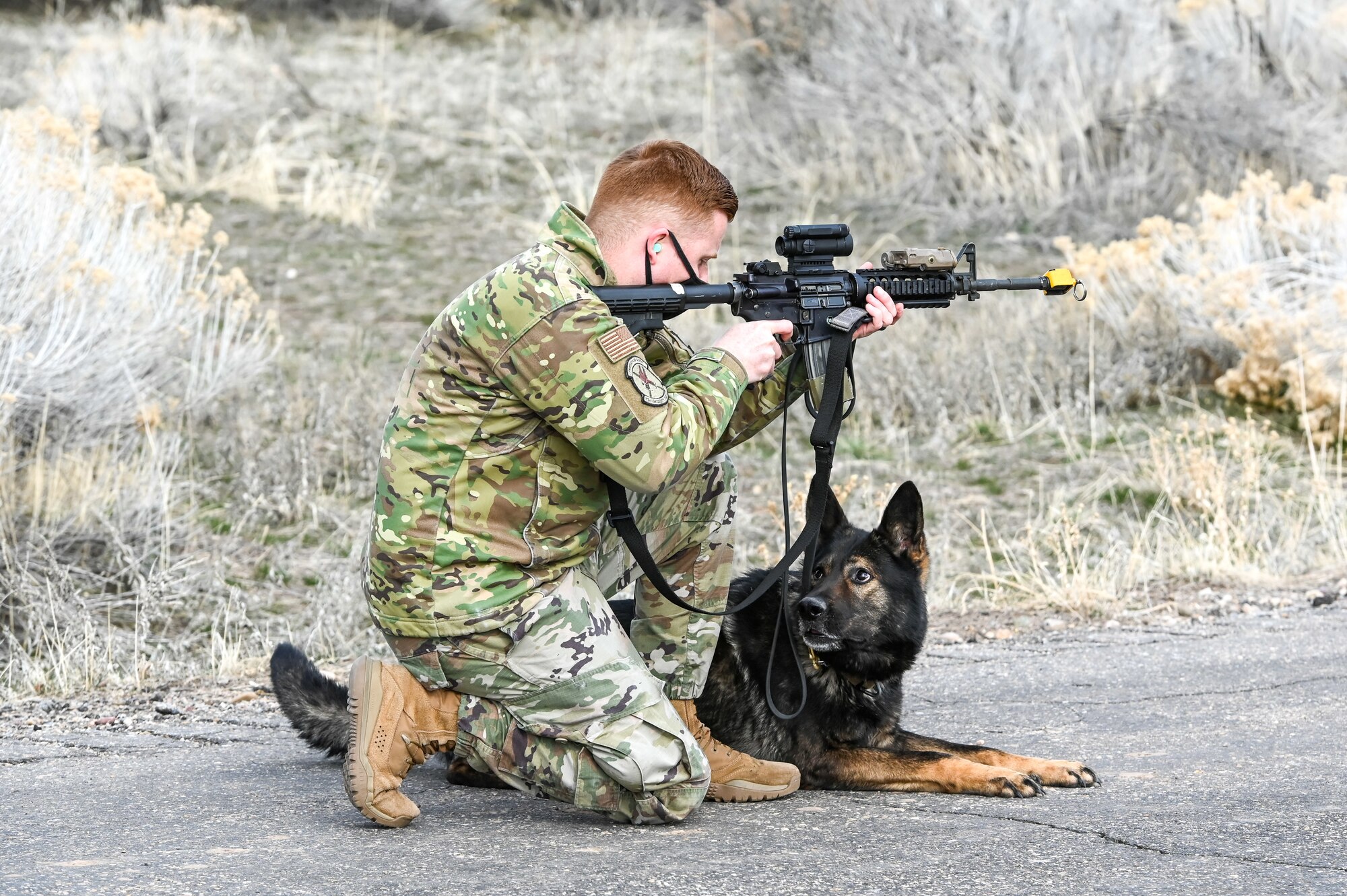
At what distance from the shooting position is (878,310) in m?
3.98

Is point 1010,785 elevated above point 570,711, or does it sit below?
below

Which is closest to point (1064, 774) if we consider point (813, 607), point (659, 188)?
point (813, 607)

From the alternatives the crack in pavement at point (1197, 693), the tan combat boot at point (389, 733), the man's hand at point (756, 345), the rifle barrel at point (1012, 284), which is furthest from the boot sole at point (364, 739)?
the crack in pavement at point (1197, 693)

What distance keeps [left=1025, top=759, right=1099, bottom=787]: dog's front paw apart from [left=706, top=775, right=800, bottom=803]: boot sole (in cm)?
70

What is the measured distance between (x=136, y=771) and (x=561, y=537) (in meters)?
1.66

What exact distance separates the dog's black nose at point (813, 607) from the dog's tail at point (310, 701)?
4.49 feet

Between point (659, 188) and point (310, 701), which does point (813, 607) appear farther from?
point (310, 701)

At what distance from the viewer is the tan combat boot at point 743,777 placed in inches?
157

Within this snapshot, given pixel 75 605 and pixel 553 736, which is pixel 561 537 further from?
pixel 75 605

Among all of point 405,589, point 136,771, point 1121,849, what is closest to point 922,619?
point 1121,849

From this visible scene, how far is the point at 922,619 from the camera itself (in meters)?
4.50

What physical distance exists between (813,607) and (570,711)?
0.98m

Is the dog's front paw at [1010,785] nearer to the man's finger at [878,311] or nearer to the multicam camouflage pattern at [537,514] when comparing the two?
the multicam camouflage pattern at [537,514]

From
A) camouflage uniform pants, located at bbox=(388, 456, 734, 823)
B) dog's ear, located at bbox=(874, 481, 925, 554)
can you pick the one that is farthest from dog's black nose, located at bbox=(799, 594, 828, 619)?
camouflage uniform pants, located at bbox=(388, 456, 734, 823)
